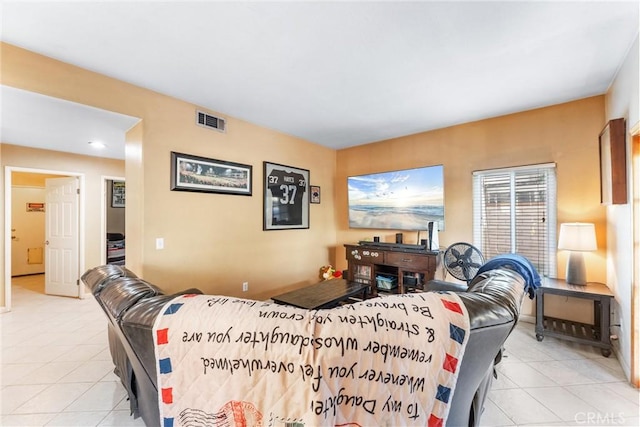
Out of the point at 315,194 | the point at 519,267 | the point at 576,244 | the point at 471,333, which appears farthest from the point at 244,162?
the point at 576,244

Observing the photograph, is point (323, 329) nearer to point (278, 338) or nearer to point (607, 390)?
point (278, 338)

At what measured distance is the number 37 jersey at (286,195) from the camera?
381cm

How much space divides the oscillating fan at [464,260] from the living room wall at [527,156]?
66cm

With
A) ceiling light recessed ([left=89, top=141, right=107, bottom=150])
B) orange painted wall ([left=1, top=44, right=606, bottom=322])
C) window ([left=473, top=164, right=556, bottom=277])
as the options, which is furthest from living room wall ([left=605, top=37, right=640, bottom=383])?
ceiling light recessed ([left=89, top=141, right=107, bottom=150])

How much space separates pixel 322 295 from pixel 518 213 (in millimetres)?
2571

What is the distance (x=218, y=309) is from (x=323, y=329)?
43cm

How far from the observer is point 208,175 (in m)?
3.04

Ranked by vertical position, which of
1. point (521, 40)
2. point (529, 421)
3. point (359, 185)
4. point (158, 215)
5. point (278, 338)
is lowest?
point (529, 421)

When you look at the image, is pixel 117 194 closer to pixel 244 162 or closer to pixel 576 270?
pixel 244 162

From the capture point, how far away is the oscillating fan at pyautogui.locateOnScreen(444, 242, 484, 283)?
9.32ft

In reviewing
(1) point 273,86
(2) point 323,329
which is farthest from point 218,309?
(1) point 273,86

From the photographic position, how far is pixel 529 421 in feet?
5.23

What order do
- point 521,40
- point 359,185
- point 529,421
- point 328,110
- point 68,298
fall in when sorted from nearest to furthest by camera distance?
point 529,421 → point 521,40 → point 328,110 → point 68,298 → point 359,185

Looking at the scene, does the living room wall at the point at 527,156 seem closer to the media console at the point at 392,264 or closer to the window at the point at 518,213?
the window at the point at 518,213
